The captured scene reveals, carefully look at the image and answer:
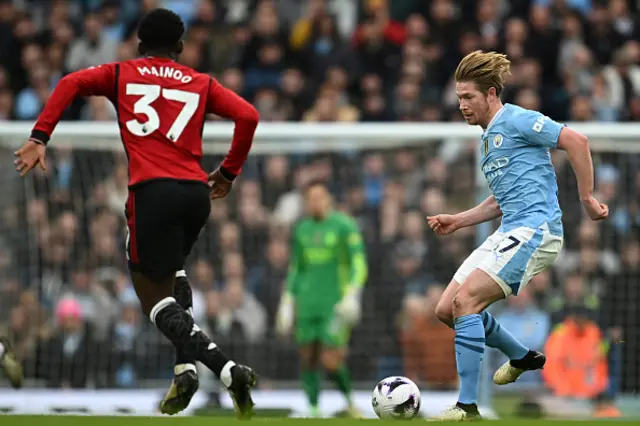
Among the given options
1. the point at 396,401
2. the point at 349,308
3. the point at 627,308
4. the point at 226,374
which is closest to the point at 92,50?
the point at 349,308

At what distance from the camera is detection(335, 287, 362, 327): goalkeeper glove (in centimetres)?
1202

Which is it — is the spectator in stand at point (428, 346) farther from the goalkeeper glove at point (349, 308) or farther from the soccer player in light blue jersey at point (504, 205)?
the soccer player in light blue jersey at point (504, 205)

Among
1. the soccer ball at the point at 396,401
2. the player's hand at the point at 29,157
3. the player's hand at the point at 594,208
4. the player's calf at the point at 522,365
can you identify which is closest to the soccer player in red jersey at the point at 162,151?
the player's hand at the point at 29,157

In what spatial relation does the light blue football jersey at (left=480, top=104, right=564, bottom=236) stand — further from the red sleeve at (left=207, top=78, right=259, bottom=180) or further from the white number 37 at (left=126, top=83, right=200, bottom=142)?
the white number 37 at (left=126, top=83, right=200, bottom=142)

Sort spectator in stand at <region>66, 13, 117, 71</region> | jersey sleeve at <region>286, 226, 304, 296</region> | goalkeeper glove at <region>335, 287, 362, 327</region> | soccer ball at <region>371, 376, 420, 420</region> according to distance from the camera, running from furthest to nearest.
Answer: spectator in stand at <region>66, 13, 117, 71</region>, jersey sleeve at <region>286, 226, 304, 296</region>, goalkeeper glove at <region>335, 287, 362, 327</region>, soccer ball at <region>371, 376, 420, 420</region>

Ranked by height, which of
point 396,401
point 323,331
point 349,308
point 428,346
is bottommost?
point 428,346

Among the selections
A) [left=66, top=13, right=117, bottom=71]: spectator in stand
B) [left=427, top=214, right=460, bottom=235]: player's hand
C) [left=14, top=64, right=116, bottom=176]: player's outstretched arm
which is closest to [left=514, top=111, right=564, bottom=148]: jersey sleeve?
[left=427, top=214, right=460, bottom=235]: player's hand

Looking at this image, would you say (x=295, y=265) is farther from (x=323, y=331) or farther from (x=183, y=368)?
(x=183, y=368)

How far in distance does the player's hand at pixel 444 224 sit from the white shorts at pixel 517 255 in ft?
1.41

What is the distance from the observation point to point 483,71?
7.16 meters

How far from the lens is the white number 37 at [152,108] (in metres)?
7.16

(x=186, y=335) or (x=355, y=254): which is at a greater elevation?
(x=186, y=335)

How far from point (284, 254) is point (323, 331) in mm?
1327

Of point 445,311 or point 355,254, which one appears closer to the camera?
point 445,311
